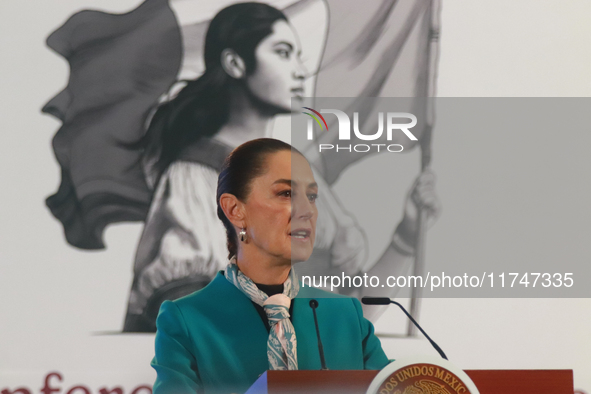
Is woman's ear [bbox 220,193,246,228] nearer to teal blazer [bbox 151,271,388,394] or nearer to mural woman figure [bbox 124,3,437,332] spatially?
teal blazer [bbox 151,271,388,394]

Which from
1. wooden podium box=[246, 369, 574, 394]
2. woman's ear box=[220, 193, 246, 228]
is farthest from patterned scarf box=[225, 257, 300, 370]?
Answer: wooden podium box=[246, 369, 574, 394]

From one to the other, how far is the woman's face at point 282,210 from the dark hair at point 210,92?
2.76 feet

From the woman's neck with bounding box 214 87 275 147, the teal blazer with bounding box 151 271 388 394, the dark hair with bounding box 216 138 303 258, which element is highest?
the woman's neck with bounding box 214 87 275 147

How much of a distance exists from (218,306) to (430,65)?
5.12 feet

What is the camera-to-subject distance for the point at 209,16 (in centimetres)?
314

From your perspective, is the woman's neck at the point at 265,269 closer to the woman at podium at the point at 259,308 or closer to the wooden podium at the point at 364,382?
the woman at podium at the point at 259,308

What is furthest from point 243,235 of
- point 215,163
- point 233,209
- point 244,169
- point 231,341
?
point 215,163

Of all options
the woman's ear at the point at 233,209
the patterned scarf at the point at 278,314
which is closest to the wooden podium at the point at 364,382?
the patterned scarf at the point at 278,314

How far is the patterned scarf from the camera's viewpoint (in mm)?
2070

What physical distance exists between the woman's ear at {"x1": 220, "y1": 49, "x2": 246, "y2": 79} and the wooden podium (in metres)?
1.99

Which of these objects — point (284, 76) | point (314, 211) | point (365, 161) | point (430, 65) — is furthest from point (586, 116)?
point (314, 211)

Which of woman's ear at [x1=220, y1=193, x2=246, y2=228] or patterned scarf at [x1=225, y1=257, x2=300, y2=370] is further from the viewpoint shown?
woman's ear at [x1=220, y1=193, x2=246, y2=228]

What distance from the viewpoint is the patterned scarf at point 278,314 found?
2.07 metres

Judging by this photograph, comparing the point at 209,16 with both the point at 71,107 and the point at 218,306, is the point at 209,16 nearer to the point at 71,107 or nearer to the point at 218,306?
the point at 71,107
